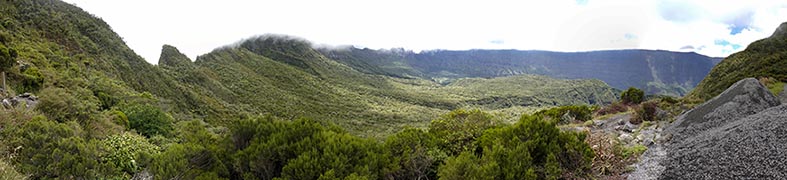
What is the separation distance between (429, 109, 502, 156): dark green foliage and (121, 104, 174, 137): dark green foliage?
625 inches

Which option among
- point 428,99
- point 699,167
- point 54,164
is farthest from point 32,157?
point 428,99

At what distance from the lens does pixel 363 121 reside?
395ft

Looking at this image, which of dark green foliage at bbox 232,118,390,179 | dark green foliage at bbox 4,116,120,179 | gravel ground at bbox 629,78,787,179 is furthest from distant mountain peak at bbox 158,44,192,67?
gravel ground at bbox 629,78,787,179

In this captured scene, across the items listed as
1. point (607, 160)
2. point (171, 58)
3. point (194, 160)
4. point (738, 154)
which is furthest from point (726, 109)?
point (171, 58)

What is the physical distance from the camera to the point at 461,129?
12.8 metres

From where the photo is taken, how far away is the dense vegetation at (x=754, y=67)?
107 ft

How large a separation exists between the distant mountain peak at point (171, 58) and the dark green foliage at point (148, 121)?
100 m

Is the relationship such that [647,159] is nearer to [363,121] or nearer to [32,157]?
[32,157]

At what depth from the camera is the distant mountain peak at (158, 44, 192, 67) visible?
114 m

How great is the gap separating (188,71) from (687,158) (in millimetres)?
116925

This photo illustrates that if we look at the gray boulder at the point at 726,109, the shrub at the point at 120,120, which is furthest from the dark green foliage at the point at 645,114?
A: the shrub at the point at 120,120

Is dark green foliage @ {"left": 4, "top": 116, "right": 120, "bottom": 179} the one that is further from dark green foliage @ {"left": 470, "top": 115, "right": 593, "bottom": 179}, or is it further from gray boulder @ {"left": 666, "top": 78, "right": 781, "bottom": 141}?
gray boulder @ {"left": 666, "top": 78, "right": 781, "bottom": 141}

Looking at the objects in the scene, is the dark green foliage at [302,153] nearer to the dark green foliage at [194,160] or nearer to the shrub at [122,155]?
the dark green foliage at [194,160]

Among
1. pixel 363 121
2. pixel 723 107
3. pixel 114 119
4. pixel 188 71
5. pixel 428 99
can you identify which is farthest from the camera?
pixel 428 99
